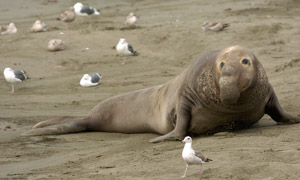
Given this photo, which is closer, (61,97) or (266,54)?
(61,97)

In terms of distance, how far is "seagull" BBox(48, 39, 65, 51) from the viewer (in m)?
12.7

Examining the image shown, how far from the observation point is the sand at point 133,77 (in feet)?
16.0

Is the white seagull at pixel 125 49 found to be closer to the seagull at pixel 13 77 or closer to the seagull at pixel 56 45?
the seagull at pixel 56 45

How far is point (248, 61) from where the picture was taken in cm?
588

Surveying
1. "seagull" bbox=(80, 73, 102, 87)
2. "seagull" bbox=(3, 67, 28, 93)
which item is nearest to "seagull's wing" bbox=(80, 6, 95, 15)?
"seagull" bbox=(3, 67, 28, 93)

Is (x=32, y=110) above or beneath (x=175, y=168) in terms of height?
beneath

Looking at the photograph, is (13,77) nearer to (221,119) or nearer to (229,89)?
(221,119)

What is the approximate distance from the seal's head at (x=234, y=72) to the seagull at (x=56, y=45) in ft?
23.0

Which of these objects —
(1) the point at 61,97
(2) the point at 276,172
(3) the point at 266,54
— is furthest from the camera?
(3) the point at 266,54

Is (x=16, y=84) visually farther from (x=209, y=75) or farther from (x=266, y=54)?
(x=209, y=75)

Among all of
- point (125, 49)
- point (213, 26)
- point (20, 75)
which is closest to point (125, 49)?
point (125, 49)

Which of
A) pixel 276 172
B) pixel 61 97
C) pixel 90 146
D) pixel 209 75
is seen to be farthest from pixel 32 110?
pixel 276 172

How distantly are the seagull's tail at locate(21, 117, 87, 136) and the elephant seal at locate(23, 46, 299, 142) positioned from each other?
0.5 inches

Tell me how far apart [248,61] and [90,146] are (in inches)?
76.7
